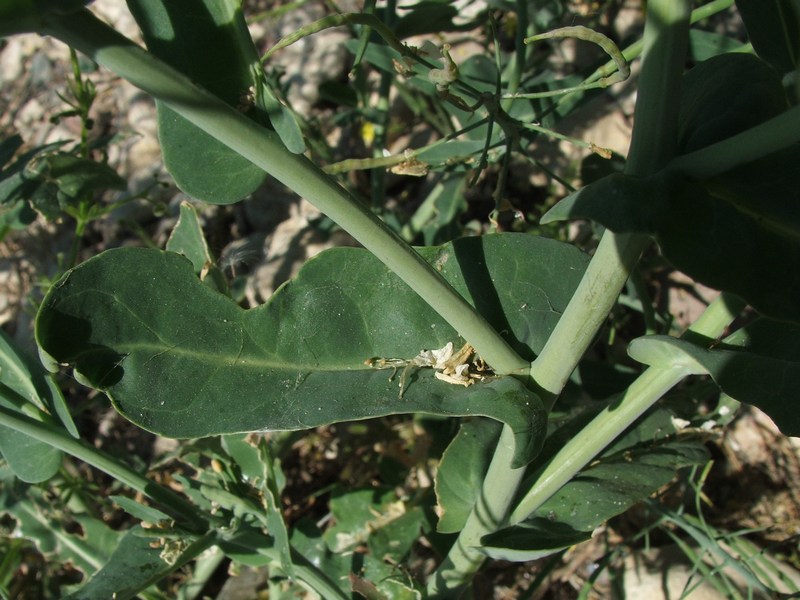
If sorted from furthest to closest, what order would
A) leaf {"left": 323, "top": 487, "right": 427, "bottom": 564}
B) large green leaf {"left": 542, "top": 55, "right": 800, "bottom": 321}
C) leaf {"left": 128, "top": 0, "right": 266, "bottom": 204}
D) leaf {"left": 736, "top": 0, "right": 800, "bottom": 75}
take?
leaf {"left": 323, "top": 487, "right": 427, "bottom": 564} → leaf {"left": 736, "top": 0, "right": 800, "bottom": 75} → leaf {"left": 128, "top": 0, "right": 266, "bottom": 204} → large green leaf {"left": 542, "top": 55, "right": 800, "bottom": 321}

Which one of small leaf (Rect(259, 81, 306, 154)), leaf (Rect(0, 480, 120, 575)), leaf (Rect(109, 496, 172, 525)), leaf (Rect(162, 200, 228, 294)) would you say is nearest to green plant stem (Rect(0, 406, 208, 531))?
leaf (Rect(109, 496, 172, 525))

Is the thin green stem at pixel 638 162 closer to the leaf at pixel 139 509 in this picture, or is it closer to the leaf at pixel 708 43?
the leaf at pixel 139 509

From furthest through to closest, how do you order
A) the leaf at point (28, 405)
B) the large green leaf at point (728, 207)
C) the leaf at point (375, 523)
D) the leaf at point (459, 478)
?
the leaf at point (375, 523), the leaf at point (459, 478), the leaf at point (28, 405), the large green leaf at point (728, 207)

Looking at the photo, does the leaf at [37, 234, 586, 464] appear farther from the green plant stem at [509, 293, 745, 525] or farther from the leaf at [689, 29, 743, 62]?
the leaf at [689, 29, 743, 62]

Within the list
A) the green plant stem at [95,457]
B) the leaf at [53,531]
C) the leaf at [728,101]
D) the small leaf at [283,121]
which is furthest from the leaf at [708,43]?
the leaf at [53,531]

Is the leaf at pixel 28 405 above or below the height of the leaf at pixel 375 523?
above

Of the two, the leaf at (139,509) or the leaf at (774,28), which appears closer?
the leaf at (774,28)

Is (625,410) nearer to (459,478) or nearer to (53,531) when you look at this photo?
(459,478)
